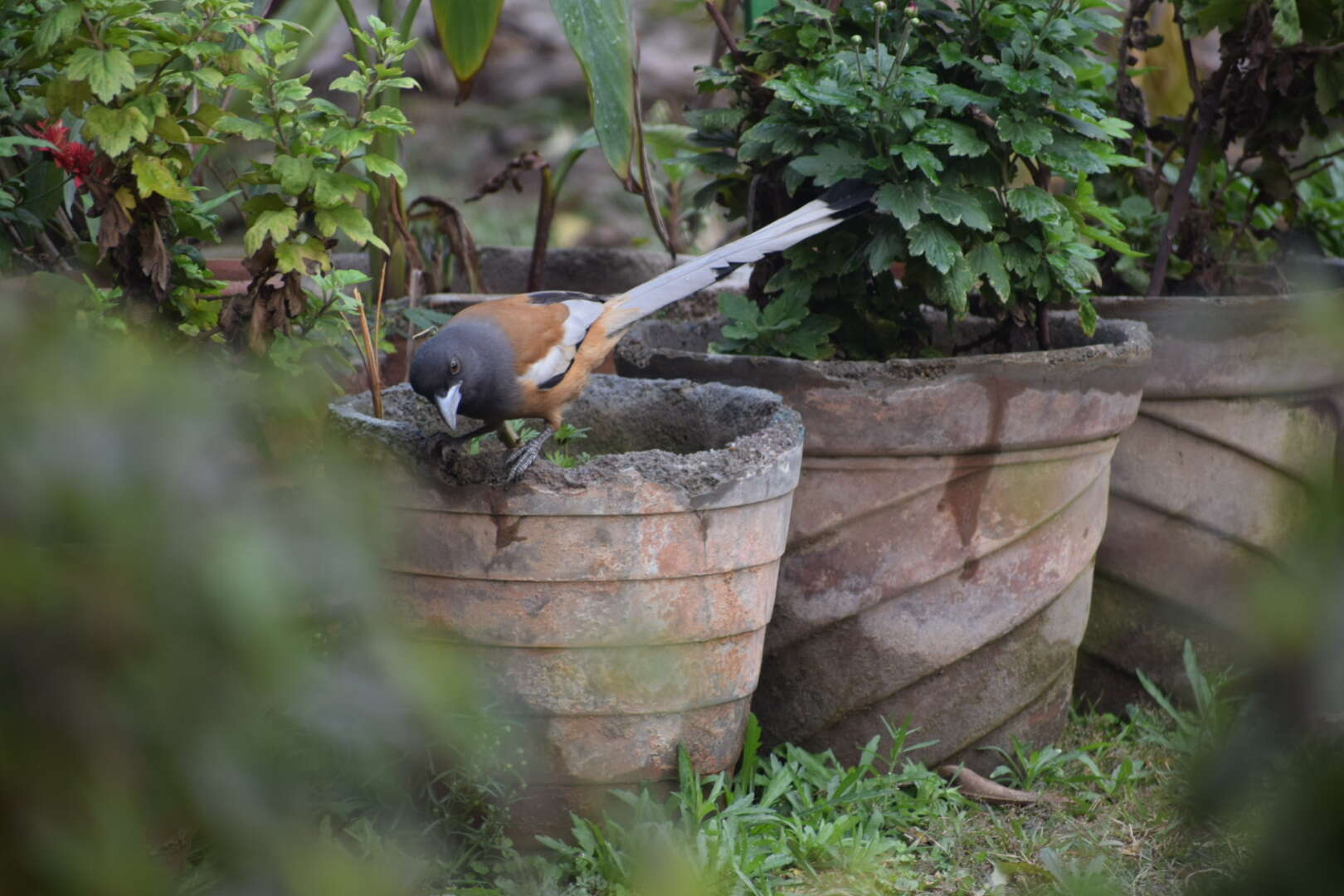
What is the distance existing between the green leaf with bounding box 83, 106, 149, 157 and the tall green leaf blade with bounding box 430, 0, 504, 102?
0.89 m

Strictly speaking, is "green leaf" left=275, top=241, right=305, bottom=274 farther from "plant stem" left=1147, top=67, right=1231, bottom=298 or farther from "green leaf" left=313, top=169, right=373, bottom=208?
"plant stem" left=1147, top=67, right=1231, bottom=298

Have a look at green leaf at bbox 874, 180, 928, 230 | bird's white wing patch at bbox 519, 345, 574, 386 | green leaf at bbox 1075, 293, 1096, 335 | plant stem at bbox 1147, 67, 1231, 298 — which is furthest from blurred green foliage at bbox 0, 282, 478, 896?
plant stem at bbox 1147, 67, 1231, 298

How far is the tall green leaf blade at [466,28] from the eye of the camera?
9.91 feet

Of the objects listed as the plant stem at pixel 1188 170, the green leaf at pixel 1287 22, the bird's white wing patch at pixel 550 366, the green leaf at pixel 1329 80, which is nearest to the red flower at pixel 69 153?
the bird's white wing patch at pixel 550 366

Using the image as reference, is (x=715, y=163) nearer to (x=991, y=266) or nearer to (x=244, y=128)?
(x=991, y=266)

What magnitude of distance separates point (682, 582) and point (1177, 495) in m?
1.55

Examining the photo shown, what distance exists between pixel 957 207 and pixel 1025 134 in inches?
7.5

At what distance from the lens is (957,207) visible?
257 cm

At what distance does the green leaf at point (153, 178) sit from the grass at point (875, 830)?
1.34 meters

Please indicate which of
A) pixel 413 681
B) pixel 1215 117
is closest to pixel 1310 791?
pixel 413 681

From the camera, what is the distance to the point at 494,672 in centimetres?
226

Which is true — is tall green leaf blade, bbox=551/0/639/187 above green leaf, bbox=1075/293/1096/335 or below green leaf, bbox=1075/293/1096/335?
above

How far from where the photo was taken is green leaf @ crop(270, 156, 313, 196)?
7.85ft

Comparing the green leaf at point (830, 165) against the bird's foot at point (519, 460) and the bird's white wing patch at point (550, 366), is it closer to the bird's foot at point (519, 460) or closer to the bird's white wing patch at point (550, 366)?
the bird's white wing patch at point (550, 366)
